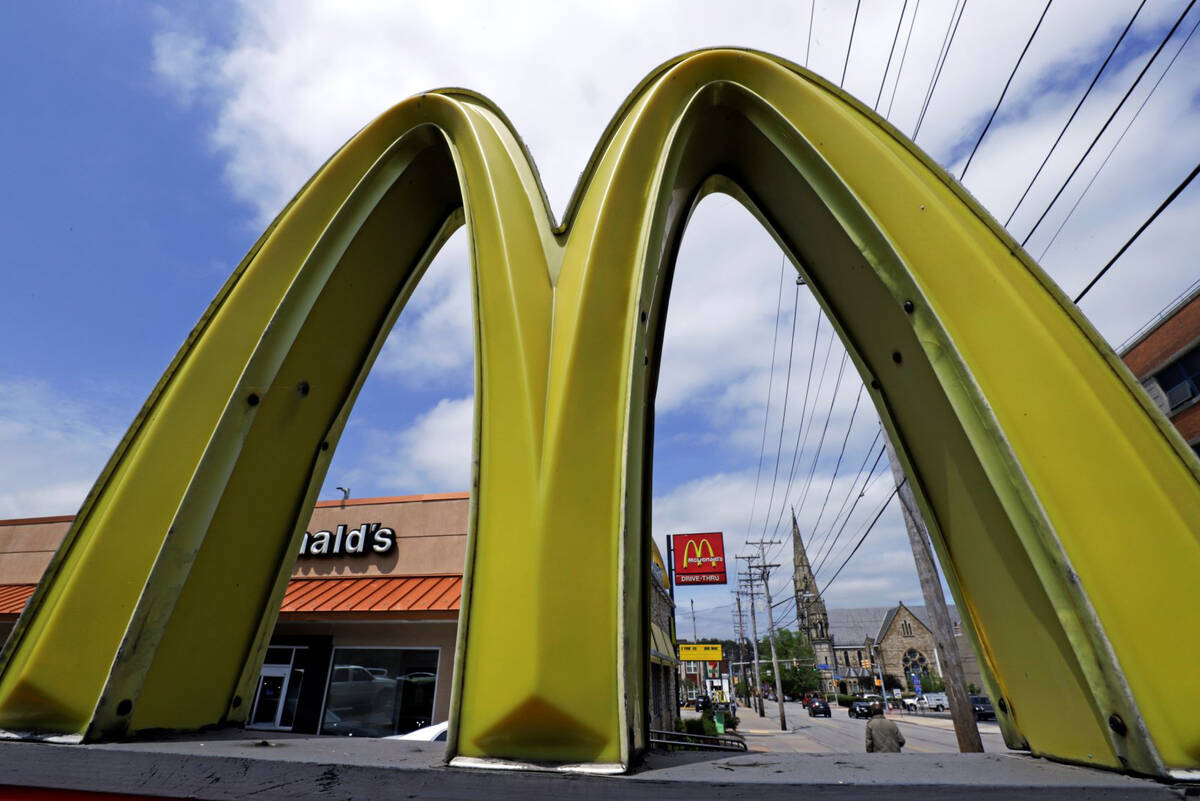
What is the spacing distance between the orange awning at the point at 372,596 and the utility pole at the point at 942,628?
25.6 feet

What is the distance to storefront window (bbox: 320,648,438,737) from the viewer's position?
11.2 metres

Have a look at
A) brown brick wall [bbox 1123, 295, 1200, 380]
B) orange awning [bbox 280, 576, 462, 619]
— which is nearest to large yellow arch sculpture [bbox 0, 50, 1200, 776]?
orange awning [bbox 280, 576, 462, 619]

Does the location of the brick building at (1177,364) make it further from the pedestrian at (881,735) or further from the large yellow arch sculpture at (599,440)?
the large yellow arch sculpture at (599,440)

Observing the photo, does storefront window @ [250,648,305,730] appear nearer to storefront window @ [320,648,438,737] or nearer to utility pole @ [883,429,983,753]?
storefront window @ [320,648,438,737]

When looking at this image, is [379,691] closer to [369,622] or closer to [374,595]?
[369,622]

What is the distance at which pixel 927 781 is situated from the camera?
129 cm

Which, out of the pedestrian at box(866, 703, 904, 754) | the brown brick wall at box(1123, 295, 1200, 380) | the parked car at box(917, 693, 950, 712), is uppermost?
the brown brick wall at box(1123, 295, 1200, 380)

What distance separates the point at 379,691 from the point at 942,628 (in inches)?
393

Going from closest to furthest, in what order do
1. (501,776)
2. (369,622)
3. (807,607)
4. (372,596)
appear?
(501,776) → (372,596) → (369,622) → (807,607)

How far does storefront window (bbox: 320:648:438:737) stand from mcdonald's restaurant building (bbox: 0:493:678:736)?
0.06ft

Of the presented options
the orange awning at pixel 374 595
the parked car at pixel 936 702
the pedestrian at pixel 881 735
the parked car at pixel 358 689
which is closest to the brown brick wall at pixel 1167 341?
the pedestrian at pixel 881 735

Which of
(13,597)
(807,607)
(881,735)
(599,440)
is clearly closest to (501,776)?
(599,440)

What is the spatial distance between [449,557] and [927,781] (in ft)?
39.7

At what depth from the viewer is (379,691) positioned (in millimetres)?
11469
